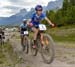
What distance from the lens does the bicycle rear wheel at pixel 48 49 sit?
13.4 meters

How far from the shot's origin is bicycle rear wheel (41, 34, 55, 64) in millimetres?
13375

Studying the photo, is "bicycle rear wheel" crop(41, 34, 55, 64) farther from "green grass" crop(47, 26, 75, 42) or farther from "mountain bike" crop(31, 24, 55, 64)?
"green grass" crop(47, 26, 75, 42)

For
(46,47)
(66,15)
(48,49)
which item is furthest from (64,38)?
(66,15)

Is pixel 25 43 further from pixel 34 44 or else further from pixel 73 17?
pixel 73 17

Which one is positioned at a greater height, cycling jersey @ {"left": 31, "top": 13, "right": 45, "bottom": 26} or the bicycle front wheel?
cycling jersey @ {"left": 31, "top": 13, "right": 45, "bottom": 26}

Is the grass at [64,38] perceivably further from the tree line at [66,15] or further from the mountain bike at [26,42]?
the tree line at [66,15]

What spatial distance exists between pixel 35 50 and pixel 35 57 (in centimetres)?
31

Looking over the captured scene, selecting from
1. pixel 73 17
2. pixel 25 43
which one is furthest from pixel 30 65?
pixel 73 17

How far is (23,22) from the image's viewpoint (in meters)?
19.5

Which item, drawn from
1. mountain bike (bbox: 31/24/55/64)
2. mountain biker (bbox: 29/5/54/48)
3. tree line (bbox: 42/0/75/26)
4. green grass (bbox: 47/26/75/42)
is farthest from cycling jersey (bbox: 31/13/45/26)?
tree line (bbox: 42/0/75/26)

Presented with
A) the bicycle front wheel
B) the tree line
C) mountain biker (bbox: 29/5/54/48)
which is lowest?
the tree line

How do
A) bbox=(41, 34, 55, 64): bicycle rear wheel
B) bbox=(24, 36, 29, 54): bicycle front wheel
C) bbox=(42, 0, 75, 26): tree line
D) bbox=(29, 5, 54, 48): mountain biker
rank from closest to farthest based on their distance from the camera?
1. bbox=(41, 34, 55, 64): bicycle rear wheel
2. bbox=(29, 5, 54, 48): mountain biker
3. bbox=(24, 36, 29, 54): bicycle front wheel
4. bbox=(42, 0, 75, 26): tree line

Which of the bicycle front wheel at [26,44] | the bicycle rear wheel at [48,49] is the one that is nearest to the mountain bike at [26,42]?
the bicycle front wheel at [26,44]

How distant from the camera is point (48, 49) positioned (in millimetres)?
13531
